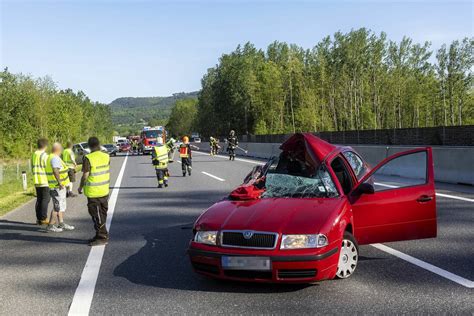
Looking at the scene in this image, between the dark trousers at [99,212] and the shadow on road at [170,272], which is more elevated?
the dark trousers at [99,212]

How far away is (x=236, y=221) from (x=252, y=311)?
3.10 ft

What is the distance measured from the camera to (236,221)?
486cm

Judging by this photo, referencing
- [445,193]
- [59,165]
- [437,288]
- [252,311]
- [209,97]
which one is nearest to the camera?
[252,311]

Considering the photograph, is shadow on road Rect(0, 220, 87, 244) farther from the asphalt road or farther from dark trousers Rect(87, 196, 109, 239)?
dark trousers Rect(87, 196, 109, 239)

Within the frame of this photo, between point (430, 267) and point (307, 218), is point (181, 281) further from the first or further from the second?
point (430, 267)

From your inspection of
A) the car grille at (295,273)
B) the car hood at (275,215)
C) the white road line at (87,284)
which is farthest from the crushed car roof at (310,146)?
the white road line at (87,284)

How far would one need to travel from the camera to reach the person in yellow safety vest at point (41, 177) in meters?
9.15

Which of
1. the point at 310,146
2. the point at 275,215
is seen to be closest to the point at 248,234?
the point at 275,215

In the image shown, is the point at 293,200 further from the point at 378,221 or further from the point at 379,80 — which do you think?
the point at 379,80

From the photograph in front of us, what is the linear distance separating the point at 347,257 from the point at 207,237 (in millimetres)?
1452

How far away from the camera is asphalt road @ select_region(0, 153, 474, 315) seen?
4344 mm

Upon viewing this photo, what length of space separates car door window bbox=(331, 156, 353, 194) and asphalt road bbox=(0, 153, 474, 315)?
→ 895 millimetres

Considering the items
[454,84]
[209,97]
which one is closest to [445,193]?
[454,84]

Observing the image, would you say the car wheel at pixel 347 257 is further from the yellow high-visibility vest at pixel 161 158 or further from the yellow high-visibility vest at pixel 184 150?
the yellow high-visibility vest at pixel 184 150
